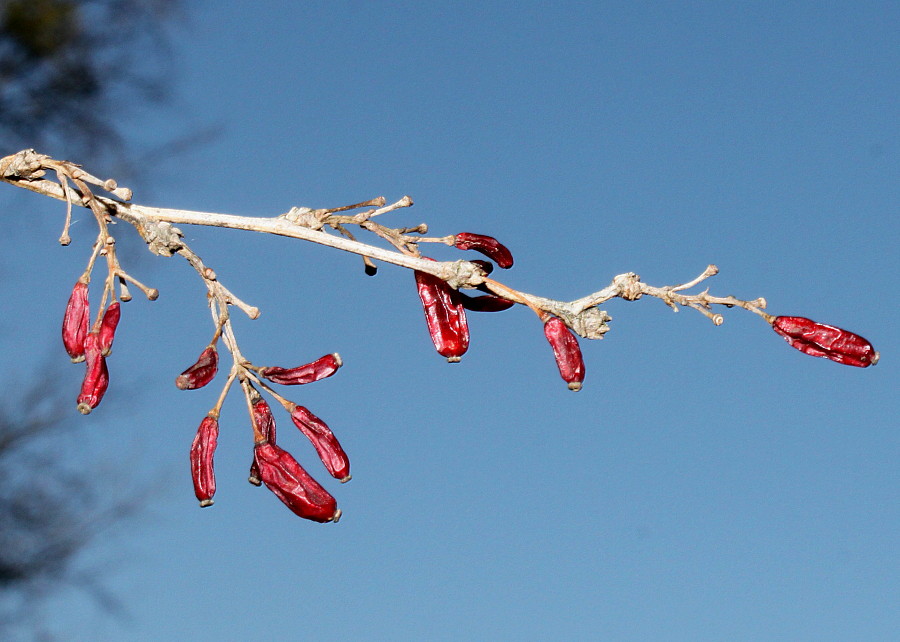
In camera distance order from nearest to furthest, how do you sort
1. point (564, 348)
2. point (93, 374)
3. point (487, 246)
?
1. point (564, 348)
2. point (93, 374)
3. point (487, 246)

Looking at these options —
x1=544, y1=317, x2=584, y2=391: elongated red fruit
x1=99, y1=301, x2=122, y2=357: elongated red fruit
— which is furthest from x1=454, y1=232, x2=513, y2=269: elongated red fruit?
x1=99, y1=301, x2=122, y2=357: elongated red fruit

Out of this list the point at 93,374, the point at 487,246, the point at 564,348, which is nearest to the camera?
the point at 564,348

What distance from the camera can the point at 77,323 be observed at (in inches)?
91.7

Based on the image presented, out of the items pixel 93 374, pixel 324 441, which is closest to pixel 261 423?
pixel 324 441

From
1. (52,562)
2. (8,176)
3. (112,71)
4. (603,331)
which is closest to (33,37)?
(112,71)

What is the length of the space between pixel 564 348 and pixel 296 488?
642 millimetres

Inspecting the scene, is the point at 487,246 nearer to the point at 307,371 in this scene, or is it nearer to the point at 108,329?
the point at 307,371

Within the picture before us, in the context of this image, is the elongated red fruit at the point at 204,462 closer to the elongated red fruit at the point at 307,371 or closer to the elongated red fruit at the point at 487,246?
the elongated red fruit at the point at 307,371

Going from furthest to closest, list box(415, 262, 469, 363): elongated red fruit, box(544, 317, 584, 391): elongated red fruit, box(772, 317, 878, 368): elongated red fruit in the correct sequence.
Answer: box(415, 262, 469, 363): elongated red fruit < box(772, 317, 878, 368): elongated red fruit < box(544, 317, 584, 391): elongated red fruit

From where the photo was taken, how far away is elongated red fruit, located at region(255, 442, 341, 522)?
2244 millimetres

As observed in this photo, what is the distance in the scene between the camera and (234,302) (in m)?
2.28

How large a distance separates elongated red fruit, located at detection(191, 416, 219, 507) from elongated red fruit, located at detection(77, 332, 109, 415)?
23 cm

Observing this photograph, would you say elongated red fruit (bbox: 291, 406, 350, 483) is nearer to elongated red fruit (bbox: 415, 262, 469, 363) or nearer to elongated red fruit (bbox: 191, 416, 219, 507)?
elongated red fruit (bbox: 191, 416, 219, 507)

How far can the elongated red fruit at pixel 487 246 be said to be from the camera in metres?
2.44
